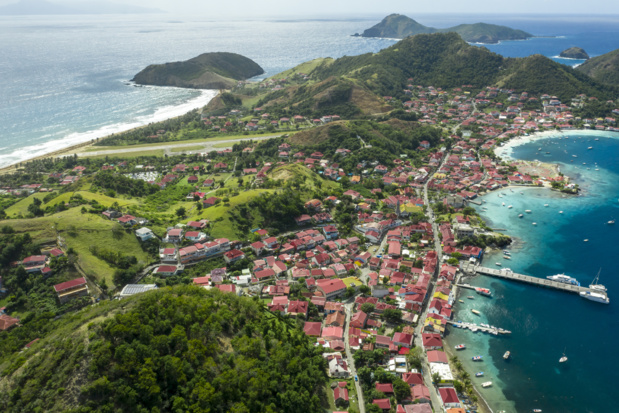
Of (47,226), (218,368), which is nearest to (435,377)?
(218,368)

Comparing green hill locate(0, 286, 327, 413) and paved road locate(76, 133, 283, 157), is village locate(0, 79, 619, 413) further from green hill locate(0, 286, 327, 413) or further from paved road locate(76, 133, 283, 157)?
paved road locate(76, 133, 283, 157)

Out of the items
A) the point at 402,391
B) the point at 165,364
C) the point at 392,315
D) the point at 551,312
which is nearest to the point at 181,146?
the point at 392,315

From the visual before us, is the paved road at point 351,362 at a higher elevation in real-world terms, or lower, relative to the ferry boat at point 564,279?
lower

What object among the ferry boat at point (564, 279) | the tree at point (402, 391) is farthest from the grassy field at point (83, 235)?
the ferry boat at point (564, 279)

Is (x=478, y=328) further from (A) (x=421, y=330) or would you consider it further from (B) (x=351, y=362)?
(B) (x=351, y=362)

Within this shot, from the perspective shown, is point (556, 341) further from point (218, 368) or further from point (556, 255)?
point (218, 368)

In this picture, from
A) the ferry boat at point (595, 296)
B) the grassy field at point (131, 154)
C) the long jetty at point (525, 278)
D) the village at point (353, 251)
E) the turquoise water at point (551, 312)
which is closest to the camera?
the turquoise water at point (551, 312)

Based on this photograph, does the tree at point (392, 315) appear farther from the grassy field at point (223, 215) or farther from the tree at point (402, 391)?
the grassy field at point (223, 215)

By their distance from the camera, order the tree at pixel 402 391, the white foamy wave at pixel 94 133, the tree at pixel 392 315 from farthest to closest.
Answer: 1. the white foamy wave at pixel 94 133
2. the tree at pixel 392 315
3. the tree at pixel 402 391
